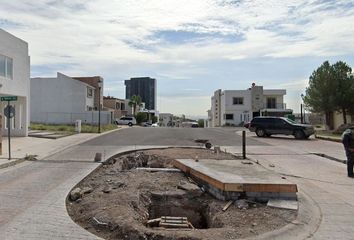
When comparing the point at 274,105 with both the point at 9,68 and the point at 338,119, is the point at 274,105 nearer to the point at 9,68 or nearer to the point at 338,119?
the point at 338,119

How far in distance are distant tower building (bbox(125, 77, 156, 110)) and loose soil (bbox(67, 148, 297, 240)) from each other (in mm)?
137868

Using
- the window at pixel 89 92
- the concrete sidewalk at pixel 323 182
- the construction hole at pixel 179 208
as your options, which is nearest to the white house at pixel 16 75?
the concrete sidewalk at pixel 323 182

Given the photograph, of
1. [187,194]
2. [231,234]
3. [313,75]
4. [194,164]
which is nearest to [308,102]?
[313,75]

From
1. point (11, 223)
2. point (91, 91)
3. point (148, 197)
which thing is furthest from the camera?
point (91, 91)

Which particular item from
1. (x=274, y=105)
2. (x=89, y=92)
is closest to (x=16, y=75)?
(x=89, y=92)

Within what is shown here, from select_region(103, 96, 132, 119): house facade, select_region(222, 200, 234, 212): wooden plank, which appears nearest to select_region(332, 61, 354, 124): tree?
select_region(222, 200, 234, 212): wooden plank

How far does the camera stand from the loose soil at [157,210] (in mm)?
7004

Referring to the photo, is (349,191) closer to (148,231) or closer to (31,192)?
(148,231)

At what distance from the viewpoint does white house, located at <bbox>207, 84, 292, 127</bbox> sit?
7369 cm

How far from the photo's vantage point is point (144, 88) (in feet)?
499

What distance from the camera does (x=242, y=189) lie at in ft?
29.2

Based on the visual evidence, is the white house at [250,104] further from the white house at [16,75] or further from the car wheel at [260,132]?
the white house at [16,75]

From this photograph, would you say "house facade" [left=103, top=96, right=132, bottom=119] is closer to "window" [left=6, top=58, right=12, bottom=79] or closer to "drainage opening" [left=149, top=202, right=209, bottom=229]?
"window" [left=6, top=58, right=12, bottom=79]

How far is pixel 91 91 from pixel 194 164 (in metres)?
53.9
